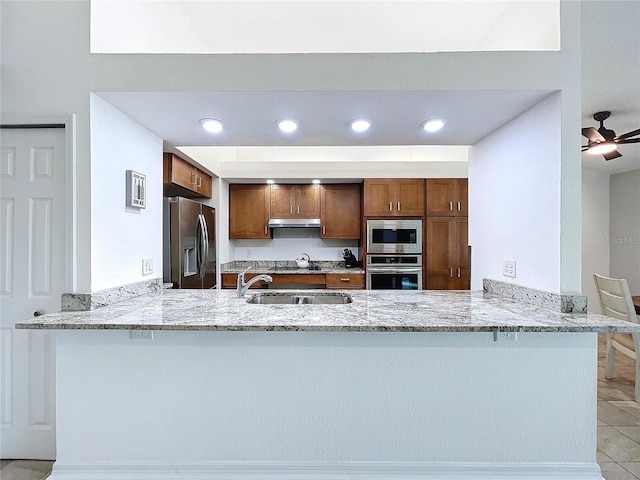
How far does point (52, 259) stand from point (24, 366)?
61cm

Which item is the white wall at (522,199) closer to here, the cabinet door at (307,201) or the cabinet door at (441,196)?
the cabinet door at (441,196)

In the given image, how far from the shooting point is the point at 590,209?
16.3 feet

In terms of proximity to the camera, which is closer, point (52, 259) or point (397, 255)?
point (52, 259)

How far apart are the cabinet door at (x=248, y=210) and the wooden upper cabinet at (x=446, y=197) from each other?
6.89ft

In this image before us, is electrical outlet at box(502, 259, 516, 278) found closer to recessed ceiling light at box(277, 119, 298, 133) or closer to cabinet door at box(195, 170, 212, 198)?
recessed ceiling light at box(277, 119, 298, 133)

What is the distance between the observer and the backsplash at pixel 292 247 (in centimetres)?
492

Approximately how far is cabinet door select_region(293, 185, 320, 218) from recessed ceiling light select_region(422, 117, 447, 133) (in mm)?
2456

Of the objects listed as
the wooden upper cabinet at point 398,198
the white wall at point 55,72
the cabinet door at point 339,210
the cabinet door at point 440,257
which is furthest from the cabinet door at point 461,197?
the white wall at point 55,72

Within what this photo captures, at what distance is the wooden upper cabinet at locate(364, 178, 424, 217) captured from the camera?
4.29 metres

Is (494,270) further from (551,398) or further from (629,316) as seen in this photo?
(629,316)

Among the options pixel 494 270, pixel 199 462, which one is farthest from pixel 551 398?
pixel 199 462

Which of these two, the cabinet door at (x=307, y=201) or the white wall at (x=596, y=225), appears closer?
the cabinet door at (x=307, y=201)

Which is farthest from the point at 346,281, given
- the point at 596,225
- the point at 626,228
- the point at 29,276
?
the point at 626,228

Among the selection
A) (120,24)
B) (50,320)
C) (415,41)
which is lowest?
(50,320)
